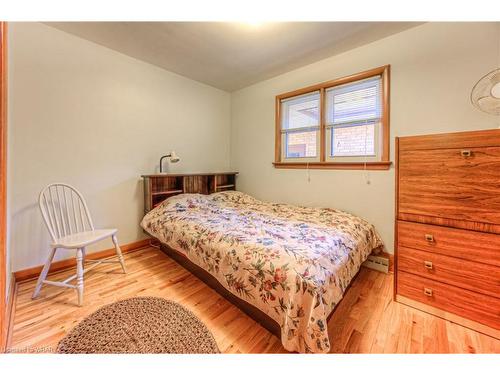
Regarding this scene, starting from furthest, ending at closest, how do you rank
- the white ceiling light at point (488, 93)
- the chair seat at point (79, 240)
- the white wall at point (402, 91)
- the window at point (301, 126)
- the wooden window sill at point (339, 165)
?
the window at point (301, 126) < the wooden window sill at point (339, 165) < the white wall at point (402, 91) < the chair seat at point (79, 240) < the white ceiling light at point (488, 93)

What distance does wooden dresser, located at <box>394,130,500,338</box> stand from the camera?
1.20m

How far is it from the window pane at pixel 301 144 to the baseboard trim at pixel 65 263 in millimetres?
2348

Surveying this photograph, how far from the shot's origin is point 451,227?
1325 millimetres

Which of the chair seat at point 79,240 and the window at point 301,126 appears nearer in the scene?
the chair seat at point 79,240

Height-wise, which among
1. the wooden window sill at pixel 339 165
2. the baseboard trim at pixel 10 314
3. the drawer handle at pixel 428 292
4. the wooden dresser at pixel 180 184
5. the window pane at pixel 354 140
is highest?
the window pane at pixel 354 140

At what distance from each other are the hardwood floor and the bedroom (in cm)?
1

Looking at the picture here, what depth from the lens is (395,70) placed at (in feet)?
6.69

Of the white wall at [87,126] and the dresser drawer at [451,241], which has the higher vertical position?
the white wall at [87,126]

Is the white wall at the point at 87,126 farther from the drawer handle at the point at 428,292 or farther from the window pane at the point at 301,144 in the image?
the drawer handle at the point at 428,292

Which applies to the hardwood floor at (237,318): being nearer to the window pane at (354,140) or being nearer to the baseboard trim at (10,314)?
the baseboard trim at (10,314)

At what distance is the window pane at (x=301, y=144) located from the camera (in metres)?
2.71

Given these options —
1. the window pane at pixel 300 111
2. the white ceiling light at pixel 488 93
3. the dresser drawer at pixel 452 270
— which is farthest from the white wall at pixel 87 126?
the white ceiling light at pixel 488 93

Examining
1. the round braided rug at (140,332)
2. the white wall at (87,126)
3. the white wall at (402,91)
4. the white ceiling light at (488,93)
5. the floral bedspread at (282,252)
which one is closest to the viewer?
the floral bedspread at (282,252)
